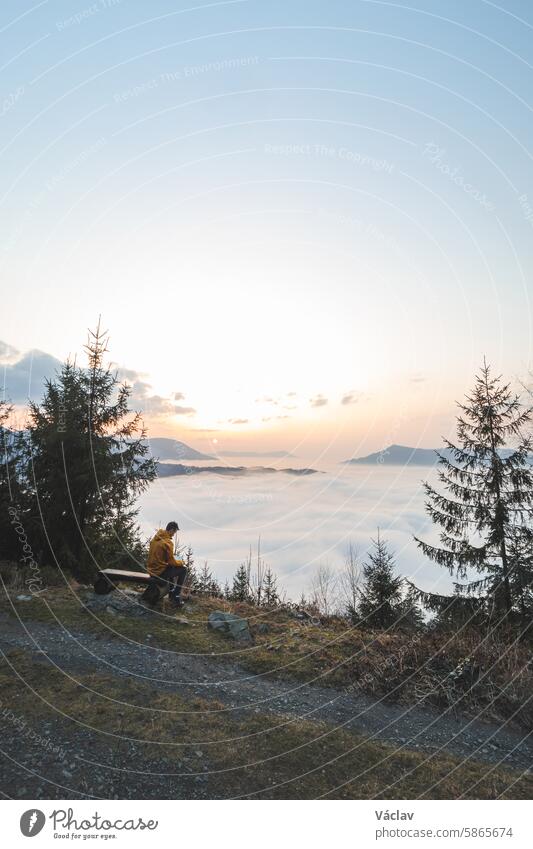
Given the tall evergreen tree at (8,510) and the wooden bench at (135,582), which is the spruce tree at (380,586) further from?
the tall evergreen tree at (8,510)

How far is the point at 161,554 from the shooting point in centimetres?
1150

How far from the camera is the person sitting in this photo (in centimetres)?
1147

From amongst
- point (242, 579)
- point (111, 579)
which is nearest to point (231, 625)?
point (111, 579)

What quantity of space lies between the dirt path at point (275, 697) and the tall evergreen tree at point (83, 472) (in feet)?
20.0

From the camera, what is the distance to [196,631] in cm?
1040

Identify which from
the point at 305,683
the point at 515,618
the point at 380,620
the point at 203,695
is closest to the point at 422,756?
the point at 305,683

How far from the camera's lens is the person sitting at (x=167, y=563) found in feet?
37.6

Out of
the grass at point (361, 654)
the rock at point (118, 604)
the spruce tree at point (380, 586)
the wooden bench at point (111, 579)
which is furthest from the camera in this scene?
the spruce tree at point (380, 586)

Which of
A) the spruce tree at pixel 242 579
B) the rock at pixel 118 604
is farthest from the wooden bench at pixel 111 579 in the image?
the spruce tree at pixel 242 579

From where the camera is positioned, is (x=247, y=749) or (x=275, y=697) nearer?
(x=247, y=749)

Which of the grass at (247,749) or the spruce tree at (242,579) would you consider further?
the spruce tree at (242,579)
